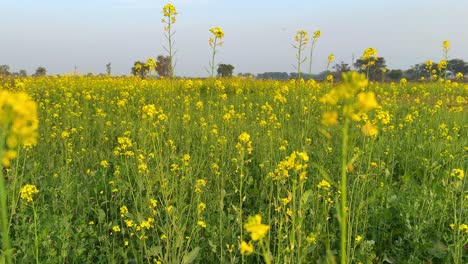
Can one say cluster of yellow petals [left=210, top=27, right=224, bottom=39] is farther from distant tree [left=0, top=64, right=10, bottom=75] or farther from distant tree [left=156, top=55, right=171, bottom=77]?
distant tree [left=0, top=64, right=10, bottom=75]

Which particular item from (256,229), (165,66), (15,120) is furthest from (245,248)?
(165,66)

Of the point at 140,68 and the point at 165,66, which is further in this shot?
the point at 140,68

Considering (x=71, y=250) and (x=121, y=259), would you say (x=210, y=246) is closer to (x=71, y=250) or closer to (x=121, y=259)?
(x=121, y=259)

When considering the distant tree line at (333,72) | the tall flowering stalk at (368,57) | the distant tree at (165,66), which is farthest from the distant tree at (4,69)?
the tall flowering stalk at (368,57)

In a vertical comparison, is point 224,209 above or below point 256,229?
below

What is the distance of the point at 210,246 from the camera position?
2.47 meters

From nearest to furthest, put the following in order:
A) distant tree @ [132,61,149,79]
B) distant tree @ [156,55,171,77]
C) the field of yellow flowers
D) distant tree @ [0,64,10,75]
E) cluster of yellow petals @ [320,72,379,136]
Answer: cluster of yellow petals @ [320,72,379,136], the field of yellow flowers, distant tree @ [156,55,171,77], distant tree @ [132,61,149,79], distant tree @ [0,64,10,75]

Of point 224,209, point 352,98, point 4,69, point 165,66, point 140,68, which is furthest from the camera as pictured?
point 4,69

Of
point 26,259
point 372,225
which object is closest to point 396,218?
point 372,225

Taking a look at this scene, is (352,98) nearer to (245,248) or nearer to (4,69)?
(245,248)

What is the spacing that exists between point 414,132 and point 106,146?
407 cm

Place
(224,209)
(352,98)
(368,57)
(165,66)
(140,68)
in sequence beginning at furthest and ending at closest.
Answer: (140,68) → (165,66) → (368,57) → (224,209) → (352,98)

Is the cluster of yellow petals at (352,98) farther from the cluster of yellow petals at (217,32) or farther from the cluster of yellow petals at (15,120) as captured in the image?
the cluster of yellow petals at (217,32)

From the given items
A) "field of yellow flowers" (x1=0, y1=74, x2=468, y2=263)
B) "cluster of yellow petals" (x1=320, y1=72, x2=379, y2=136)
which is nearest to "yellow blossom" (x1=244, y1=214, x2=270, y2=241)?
"field of yellow flowers" (x1=0, y1=74, x2=468, y2=263)
